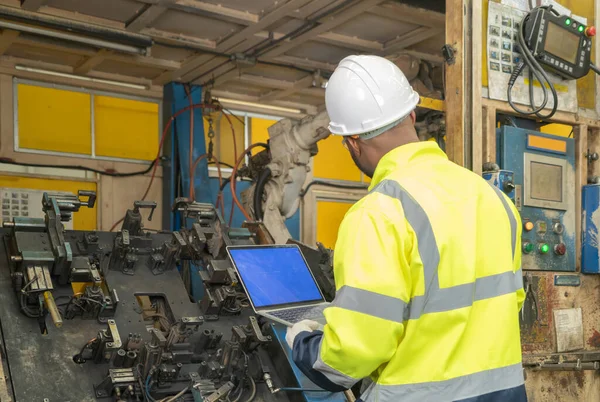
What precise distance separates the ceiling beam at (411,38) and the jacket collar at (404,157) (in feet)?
9.15

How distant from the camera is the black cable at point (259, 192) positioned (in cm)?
430

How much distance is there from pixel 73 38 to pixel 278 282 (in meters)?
2.44

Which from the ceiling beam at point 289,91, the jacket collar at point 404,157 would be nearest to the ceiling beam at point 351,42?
the ceiling beam at point 289,91

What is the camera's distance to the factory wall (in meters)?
4.73

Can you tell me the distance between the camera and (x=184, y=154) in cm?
503

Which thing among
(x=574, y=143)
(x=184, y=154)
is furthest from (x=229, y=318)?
(x=184, y=154)

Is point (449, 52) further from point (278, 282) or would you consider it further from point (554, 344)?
point (554, 344)

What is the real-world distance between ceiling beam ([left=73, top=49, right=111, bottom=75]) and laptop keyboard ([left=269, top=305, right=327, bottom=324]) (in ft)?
9.19

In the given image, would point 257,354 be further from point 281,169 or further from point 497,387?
point 281,169

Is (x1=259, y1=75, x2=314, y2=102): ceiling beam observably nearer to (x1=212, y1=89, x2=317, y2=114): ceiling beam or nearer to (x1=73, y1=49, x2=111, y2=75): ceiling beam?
(x1=212, y1=89, x2=317, y2=114): ceiling beam

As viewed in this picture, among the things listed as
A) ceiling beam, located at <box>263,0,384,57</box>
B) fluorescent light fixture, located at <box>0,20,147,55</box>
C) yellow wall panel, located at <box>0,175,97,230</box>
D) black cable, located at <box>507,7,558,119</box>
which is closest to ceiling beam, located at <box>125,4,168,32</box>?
fluorescent light fixture, located at <box>0,20,147,55</box>

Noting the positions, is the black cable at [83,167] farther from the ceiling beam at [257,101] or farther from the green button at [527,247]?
the green button at [527,247]

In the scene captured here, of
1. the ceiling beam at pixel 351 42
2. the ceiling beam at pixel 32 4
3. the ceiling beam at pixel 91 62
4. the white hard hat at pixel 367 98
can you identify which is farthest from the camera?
the ceiling beam at pixel 91 62

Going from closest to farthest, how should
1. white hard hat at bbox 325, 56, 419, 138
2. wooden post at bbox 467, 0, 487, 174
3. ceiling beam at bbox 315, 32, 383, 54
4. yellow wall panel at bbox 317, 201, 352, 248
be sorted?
white hard hat at bbox 325, 56, 419, 138, wooden post at bbox 467, 0, 487, 174, ceiling beam at bbox 315, 32, 383, 54, yellow wall panel at bbox 317, 201, 352, 248
